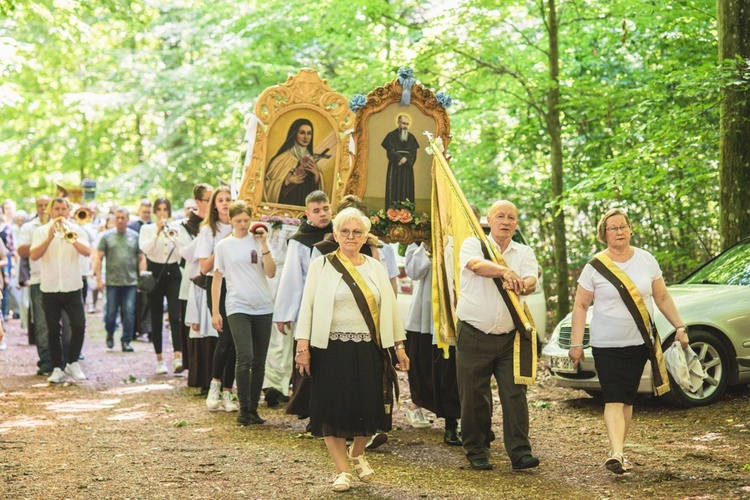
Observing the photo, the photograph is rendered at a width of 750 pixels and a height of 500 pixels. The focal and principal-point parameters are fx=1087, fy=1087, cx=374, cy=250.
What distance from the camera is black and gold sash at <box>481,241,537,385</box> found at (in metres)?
8.11

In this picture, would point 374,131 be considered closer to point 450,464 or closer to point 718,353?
point 450,464

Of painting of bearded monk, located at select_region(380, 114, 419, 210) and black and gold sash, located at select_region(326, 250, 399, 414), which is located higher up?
painting of bearded monk, located at select_region(380, 114, 419, 210)

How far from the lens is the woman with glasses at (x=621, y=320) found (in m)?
8.05

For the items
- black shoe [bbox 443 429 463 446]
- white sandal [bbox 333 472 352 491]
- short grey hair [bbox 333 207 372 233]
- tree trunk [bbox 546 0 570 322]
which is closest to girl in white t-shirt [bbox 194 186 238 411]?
black shoe [bbox 443 429 463 446]

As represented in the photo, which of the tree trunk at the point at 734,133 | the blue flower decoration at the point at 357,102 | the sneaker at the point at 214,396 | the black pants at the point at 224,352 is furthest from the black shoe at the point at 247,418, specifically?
the tree trunk at the point at 734,133

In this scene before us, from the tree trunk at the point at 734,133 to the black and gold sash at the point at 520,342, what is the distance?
17.1 ft

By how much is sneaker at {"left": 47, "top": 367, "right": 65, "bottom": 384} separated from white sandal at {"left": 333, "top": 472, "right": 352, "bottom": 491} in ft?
23.5

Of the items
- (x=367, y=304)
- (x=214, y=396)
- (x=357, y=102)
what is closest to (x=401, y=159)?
(x=357, y=102)

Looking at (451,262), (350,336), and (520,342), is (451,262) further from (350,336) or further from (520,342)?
(350,336)

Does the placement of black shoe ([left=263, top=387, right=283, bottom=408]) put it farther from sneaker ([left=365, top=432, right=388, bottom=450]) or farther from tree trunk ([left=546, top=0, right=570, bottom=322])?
tree trunk ([left=546, top=0, right=570, bottom=322])

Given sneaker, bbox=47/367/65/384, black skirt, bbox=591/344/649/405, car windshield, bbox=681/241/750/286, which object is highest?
car windshield, bbox=681/241/750/286

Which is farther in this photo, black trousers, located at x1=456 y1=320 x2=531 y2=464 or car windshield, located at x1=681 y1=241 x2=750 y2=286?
car windshield, located at x1=681 y1=241 x2=750 y2=286

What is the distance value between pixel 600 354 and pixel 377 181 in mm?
3073

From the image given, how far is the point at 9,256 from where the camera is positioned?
20891 mm
